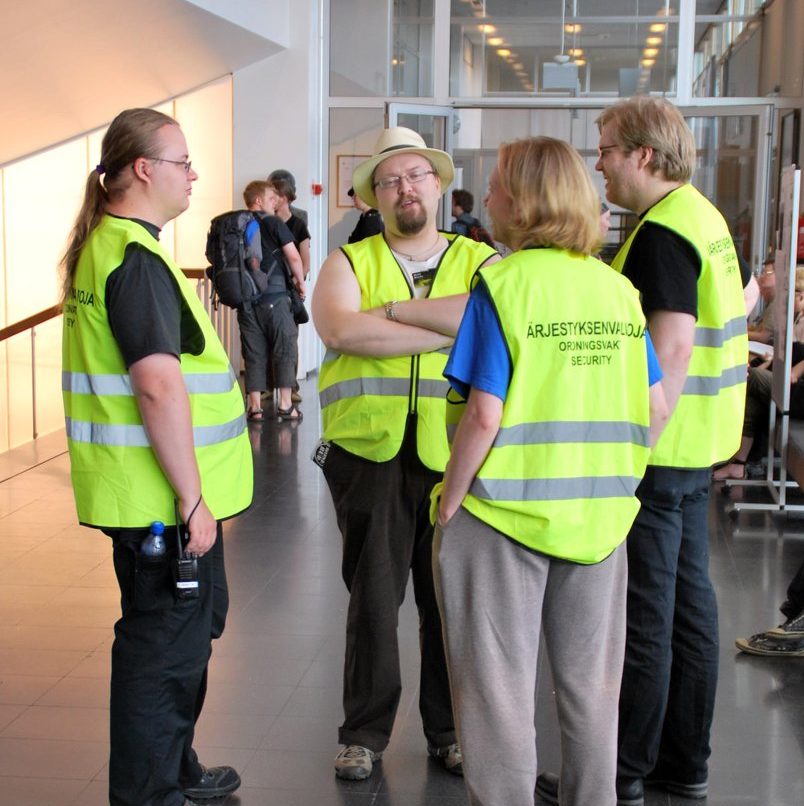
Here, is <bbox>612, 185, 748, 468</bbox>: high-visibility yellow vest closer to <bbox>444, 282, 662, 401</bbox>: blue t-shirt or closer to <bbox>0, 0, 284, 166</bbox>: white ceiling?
<bbox>444, 282, 662, 401</bbox>: blue t-shirt

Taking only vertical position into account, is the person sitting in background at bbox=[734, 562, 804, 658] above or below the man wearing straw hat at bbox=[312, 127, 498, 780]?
below

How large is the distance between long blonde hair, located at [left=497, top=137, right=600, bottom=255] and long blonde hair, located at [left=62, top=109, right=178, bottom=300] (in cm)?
76

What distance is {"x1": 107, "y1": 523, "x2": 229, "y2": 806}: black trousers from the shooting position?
2424 mm

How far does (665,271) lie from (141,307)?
109 cm

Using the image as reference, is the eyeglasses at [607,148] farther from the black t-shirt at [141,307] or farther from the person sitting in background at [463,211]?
the person sitting in background at [463,211]

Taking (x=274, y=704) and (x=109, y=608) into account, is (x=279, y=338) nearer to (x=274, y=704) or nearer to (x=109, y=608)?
(x=109, y=608)

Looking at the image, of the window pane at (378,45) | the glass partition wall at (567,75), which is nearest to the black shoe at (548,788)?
the glass partition wall at (567,75)

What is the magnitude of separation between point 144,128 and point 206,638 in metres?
1.07

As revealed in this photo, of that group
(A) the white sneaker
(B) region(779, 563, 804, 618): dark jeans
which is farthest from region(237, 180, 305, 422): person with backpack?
(A) the white sneaker

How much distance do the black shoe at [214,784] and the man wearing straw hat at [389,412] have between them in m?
0.26

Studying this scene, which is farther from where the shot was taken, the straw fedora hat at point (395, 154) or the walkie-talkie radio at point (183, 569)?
the straw fedora hat at point (395, 154)

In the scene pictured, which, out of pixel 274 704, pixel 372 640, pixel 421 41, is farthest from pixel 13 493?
pixel 421 41

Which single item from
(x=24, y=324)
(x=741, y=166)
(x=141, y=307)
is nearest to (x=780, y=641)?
(x=141, y=307)

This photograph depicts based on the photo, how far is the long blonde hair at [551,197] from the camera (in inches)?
82.8
